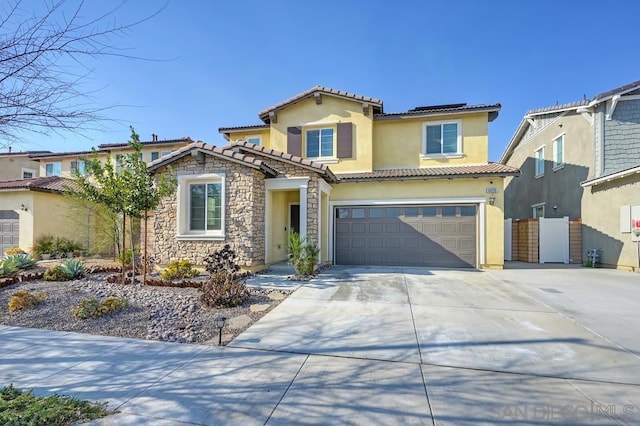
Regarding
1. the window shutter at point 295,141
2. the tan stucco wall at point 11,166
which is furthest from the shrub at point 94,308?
the tan stucco wall at point 11,166

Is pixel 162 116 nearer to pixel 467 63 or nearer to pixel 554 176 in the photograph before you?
pixel 467 63

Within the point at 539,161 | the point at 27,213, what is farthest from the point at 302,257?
the point at 539,161

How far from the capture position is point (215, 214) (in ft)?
32.2

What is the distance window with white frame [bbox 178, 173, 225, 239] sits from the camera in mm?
9719

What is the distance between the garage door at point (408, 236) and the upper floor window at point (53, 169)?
2097 centimetres

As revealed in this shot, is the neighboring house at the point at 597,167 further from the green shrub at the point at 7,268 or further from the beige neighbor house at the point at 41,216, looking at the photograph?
the beige neighbor house at the point at 41,216

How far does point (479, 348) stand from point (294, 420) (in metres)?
2.81

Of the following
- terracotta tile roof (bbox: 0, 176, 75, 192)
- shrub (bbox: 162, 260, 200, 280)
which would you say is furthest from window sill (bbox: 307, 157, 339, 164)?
terracotta tile roof (bbox: 0, 176, 75, 192)

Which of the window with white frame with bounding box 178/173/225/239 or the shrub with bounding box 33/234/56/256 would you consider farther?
the shrub with bounding box 33/234/56/256

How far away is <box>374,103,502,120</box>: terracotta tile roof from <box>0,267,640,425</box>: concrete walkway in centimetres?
861

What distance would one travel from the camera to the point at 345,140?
41.7 ft

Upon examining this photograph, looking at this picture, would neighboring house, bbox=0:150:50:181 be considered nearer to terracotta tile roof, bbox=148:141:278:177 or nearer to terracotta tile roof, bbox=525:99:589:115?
terracotta tile roof, bbox=148:141:278:177

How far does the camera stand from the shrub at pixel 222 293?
5.92 m

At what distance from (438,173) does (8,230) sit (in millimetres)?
20020
